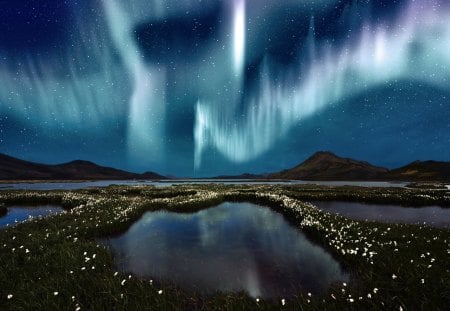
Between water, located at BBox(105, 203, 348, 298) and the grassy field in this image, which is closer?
the grassy field

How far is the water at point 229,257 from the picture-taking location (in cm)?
720

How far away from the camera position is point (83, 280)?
6477 millimetres

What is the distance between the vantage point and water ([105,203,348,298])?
7203 mm

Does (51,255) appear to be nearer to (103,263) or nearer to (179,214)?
(103,263)

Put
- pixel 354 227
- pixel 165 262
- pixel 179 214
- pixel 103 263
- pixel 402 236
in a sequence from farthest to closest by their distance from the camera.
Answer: pixel 179 214
pixel 354 227
pixel 402 236
pixel 165 262
pixel 103 263

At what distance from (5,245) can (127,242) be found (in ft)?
15.3

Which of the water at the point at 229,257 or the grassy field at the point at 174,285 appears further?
the water at the point at 229,257

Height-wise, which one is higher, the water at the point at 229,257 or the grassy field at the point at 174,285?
the grassy field at the point at 174,285

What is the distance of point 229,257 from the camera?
9.59 metres

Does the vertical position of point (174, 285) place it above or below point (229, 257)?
above

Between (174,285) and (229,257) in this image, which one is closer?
(174,285)

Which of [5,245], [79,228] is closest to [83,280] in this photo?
[5,245]

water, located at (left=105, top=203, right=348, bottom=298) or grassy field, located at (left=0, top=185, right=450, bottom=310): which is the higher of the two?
grassy field, located at (left=0, top=185, right=450, bottom=310)

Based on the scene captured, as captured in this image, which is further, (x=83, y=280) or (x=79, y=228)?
(x=79, y=228)
